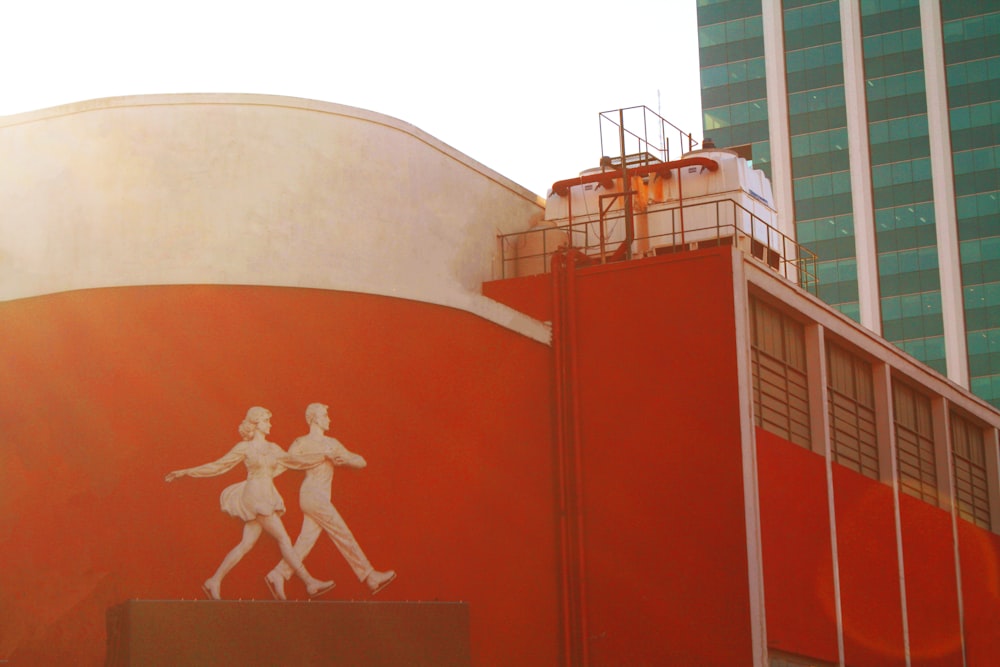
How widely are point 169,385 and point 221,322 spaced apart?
1262mm

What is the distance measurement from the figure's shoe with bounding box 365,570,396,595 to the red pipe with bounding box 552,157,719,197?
33.0ft

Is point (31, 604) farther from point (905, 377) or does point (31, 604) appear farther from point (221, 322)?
point (905, 377)

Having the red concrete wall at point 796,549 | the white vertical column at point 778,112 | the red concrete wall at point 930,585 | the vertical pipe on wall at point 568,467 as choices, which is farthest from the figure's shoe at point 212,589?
the white vertical column at point 778,112

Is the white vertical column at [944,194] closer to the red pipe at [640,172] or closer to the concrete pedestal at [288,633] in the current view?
the red pipe at [640,172]

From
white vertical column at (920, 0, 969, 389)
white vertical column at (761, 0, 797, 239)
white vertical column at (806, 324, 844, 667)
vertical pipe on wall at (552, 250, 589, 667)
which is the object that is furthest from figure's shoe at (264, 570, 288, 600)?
white vertical column at (761, 0, 797, 239)

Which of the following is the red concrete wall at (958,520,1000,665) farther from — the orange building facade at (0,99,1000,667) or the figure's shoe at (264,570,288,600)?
the figure's shoe at (264,570,288,600)

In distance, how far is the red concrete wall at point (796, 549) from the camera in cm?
2588

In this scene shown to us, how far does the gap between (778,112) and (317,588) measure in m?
62.2

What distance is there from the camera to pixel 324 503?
23406 millimetres

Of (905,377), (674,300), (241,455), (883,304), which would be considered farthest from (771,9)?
(241,455)

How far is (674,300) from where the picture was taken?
26.2 meters

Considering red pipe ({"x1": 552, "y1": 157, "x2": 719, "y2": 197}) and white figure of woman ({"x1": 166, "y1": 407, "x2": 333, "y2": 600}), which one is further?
red pipe ({"x1": 552, "y1": 157, "x2": 719, "y2": 197})

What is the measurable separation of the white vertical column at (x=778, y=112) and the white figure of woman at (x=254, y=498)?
5856 centimetres

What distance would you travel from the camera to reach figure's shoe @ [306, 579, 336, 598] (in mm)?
23062
